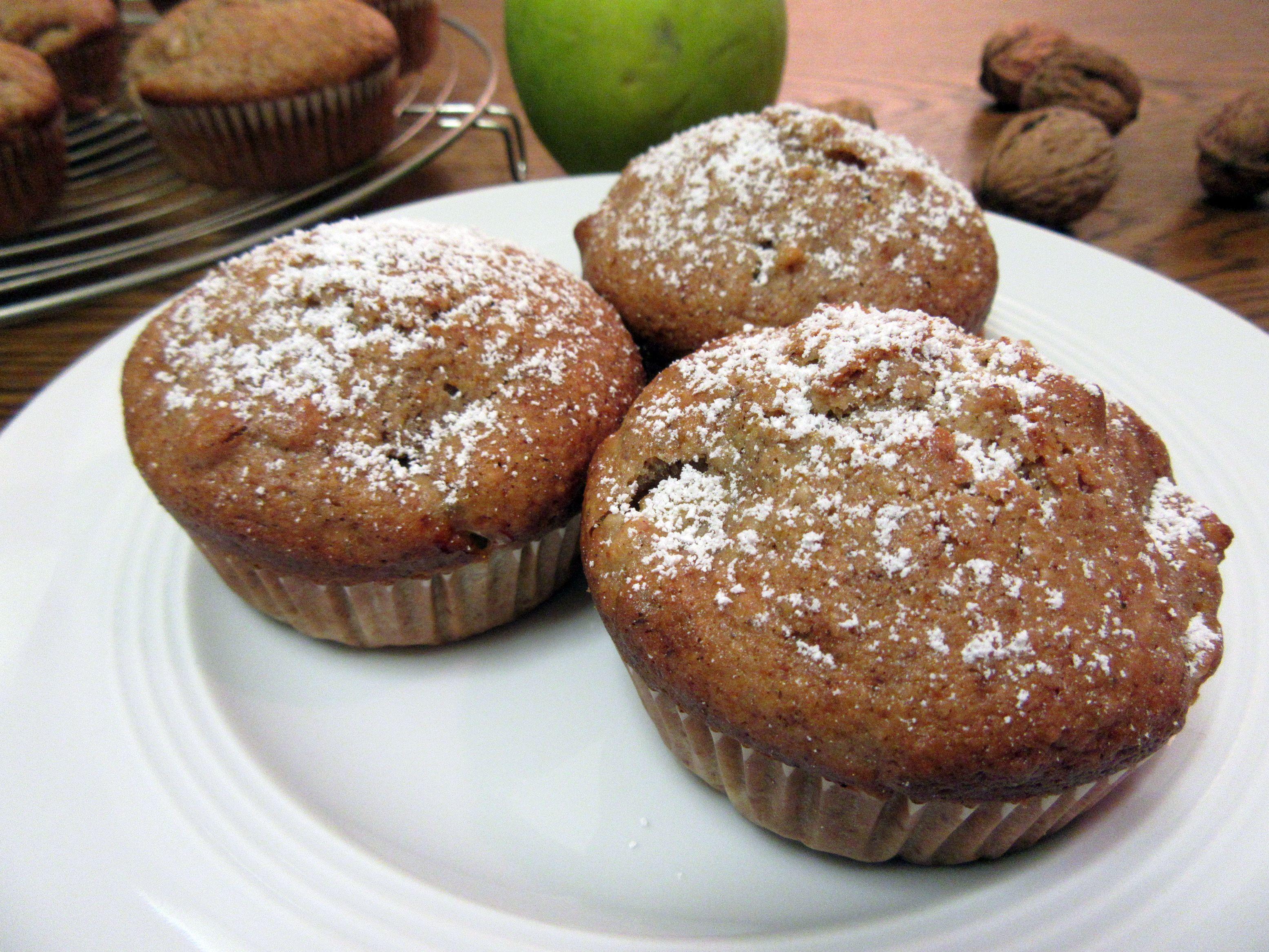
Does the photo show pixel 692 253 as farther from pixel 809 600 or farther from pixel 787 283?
pixel 809 600

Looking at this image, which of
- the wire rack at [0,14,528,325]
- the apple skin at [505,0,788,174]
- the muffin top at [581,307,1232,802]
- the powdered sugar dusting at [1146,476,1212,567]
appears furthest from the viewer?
the apple skin at [505,0,788,174]

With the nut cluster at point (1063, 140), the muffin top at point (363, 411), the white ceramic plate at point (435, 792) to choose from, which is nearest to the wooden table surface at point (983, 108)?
the nut cluster at point (1063, 140)

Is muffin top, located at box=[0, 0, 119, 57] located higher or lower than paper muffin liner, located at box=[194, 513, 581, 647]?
higher

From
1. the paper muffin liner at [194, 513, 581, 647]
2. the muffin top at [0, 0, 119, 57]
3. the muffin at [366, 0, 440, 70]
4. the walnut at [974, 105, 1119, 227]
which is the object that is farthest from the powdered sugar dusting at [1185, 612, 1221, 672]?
the muffin top at [0, 0, 119, 57]

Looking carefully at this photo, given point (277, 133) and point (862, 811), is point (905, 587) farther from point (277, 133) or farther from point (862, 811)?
point (277, 133)

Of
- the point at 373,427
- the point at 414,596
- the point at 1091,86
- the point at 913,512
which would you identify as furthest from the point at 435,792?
the point at 1091,86

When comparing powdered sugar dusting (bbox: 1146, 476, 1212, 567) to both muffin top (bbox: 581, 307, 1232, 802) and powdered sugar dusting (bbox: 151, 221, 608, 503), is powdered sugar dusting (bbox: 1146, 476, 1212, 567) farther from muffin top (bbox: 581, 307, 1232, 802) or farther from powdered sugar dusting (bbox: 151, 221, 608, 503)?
powdered sugar dusting (bbox: 151, 221, 608, 503)
